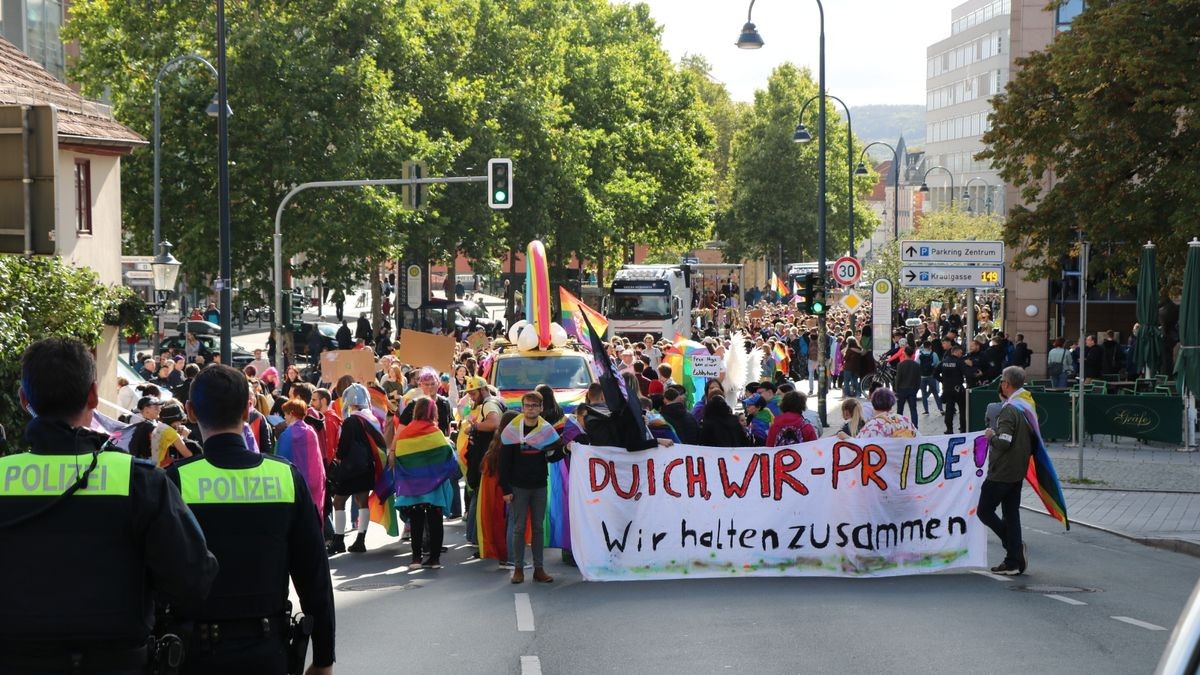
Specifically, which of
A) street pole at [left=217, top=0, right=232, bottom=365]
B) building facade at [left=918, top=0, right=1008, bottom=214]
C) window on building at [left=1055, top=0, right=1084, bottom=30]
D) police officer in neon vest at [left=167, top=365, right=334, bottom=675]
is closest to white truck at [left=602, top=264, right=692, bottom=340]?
window on building at [left=1055, top=0, right=1084, bottom=30]

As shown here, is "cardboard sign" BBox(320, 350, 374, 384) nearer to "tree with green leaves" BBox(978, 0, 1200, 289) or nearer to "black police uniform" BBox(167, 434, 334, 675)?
"tree with green leaves" BBox(978, 0, 1200, 289)

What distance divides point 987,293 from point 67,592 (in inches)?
2656

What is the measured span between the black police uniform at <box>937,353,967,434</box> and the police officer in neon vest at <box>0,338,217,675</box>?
76.4 ft

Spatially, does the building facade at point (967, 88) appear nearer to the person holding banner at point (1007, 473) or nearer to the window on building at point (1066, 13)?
the window on building at point (1066, 13)

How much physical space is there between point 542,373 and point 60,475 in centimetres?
1705

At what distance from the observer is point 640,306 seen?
174 feet

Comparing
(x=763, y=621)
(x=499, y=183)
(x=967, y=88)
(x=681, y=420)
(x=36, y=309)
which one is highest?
(x=967, y=88)

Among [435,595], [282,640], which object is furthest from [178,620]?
[435,595]

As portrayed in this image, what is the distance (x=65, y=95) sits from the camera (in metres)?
28.8

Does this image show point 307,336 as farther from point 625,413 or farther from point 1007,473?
point 1007,473

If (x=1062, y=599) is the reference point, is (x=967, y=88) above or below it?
above

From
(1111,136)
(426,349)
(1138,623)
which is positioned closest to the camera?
(1138,623)

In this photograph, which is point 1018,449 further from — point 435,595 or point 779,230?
point 779,230

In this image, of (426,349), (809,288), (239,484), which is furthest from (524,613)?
(809,288)
